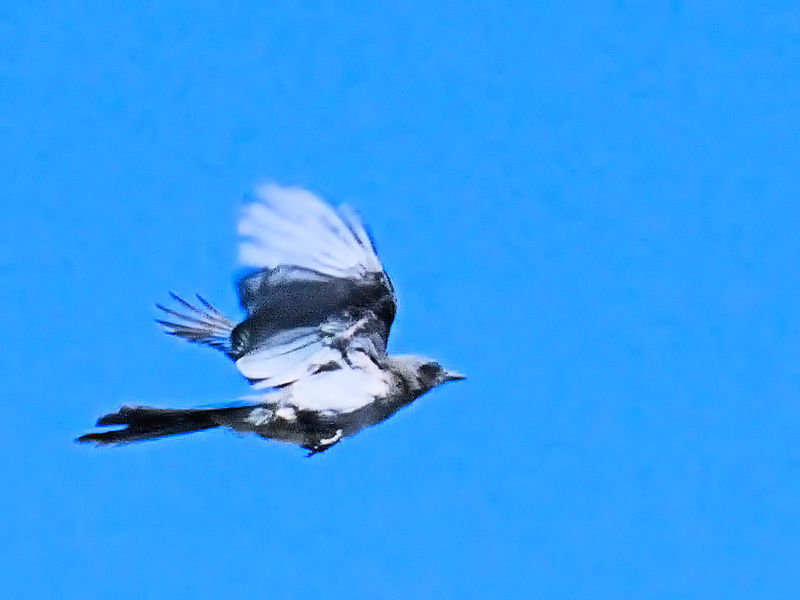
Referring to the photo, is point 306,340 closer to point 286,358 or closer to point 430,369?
point 286,358

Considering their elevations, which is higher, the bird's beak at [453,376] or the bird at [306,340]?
the bird's beak at [453,376]

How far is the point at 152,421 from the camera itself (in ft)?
19.5

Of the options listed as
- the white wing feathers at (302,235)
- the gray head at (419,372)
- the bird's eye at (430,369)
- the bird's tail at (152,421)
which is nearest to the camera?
the white wing feathers at (302,235)

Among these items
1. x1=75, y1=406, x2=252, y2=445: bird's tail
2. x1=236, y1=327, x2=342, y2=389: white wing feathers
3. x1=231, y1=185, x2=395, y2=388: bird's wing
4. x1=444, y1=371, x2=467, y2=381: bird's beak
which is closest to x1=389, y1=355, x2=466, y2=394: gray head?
x1=444, y1=371, x2=467, y2=381: bird's beak

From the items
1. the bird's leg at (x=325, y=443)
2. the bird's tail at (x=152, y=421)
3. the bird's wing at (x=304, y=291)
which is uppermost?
the bird's wing at (x=304, y=291)

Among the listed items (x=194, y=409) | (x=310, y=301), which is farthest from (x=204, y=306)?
(x=310, y=301)

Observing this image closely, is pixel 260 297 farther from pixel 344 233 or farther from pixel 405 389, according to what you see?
pixel 405 389

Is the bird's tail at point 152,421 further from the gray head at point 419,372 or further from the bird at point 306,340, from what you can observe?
the gray head at point 419,372

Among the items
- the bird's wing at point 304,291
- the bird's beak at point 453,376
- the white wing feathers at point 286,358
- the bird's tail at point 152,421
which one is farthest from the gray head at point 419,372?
the bird's tail at point 152,421

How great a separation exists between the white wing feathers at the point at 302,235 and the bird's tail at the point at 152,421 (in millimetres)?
878

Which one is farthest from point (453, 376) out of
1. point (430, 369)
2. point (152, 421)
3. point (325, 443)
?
point (152, 421)

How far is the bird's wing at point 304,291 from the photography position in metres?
5.23

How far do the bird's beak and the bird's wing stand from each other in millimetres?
624

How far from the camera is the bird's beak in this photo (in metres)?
6.40
